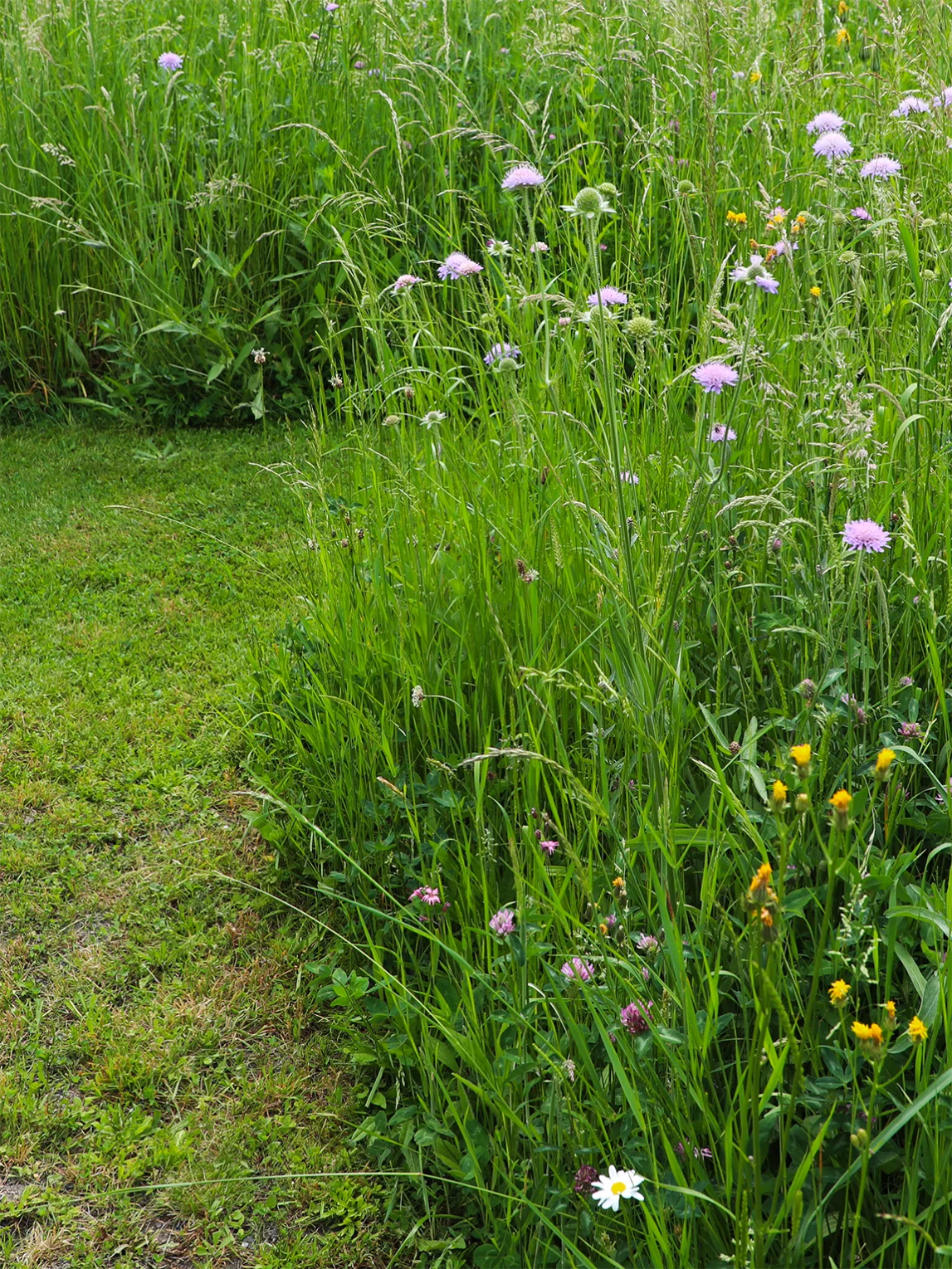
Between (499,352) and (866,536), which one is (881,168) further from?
(866,536)

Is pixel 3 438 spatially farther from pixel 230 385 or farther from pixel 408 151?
pixel 408 151

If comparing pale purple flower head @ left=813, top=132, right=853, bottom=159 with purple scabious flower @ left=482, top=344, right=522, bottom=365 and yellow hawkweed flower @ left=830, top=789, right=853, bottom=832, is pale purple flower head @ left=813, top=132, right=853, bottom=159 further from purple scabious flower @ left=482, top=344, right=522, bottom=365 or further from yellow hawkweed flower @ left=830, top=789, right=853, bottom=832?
yellow hawkweed flower @ left=830, top=789, right=853, bottom=832

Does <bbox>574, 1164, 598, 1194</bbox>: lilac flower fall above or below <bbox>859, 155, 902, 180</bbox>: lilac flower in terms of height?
below

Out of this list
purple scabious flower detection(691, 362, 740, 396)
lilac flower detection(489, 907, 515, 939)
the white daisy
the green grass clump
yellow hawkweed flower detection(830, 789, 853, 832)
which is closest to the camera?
yellow hawkweed flower detection(830, 789, 853, 832)

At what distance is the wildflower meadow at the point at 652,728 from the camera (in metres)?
1.47

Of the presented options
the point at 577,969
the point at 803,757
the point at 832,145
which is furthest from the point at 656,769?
the point at 832,145

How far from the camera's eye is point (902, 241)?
110 inches

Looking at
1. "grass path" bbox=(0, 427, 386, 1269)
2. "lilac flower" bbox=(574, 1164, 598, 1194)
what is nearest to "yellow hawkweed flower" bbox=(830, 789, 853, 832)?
"lilac flower" bbox=(574, 1164, 598, 1194)

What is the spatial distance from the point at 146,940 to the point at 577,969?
1.09 meters

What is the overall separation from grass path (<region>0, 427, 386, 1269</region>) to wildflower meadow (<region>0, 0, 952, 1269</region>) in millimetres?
102

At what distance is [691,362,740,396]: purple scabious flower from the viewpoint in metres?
2.15

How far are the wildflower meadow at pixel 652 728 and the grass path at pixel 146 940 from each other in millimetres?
102

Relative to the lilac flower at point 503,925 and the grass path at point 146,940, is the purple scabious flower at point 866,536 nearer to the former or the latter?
the lilac flower at point 503,925

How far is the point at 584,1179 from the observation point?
1.56 meters
